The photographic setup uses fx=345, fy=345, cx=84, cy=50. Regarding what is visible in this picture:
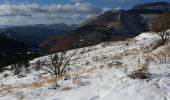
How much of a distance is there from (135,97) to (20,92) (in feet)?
15.9

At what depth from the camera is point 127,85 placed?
10.7 m

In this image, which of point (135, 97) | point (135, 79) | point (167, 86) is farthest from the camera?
point (135, 79)

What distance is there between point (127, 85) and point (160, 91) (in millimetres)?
1207

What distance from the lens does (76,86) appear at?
1230cm

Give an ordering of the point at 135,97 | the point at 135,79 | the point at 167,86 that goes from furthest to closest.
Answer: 1. the point at 135,79
2. the point at 167,86
3. the point at 135,97

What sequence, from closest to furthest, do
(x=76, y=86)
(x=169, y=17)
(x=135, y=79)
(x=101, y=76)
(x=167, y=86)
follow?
(x=167, y=86), (x=135, y=79), (x=76, y=86), (x=101, y=76), (x=169, y=17)

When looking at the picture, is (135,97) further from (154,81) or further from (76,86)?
(76,86)

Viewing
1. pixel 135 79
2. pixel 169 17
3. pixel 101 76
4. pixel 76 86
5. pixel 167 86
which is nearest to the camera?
pixel 167 86

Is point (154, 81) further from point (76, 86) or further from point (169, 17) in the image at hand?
point (169, 17)

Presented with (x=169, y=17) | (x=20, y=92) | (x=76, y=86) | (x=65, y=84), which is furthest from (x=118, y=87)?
(x=169, y=17)

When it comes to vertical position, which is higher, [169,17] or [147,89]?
[169,17]

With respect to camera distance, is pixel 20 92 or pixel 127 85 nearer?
pixel 127 85

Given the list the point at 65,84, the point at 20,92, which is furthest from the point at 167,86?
the point at 20,92

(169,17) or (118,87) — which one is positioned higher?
(169,17)
